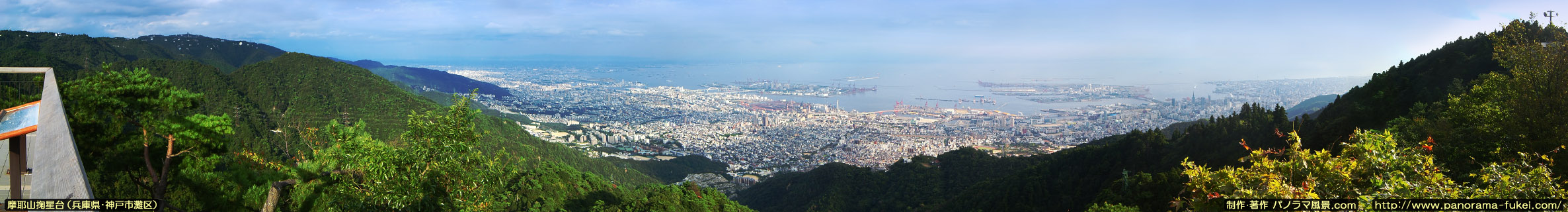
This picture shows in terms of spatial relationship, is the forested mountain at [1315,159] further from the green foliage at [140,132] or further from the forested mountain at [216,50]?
the forested mountain at [216,50]

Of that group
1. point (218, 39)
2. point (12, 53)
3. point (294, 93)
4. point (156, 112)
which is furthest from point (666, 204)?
point (218, 39)

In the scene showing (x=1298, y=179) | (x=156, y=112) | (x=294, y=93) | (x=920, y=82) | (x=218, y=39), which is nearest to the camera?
(x=1298, y=179)

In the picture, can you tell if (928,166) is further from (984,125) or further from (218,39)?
(218,39)

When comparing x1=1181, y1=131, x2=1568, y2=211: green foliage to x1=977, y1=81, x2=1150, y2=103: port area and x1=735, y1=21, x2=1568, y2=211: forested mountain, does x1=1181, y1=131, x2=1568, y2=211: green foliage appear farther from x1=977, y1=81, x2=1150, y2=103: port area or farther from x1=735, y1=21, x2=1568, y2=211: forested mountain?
x1=977, y1=81, x2=1150, y2=103: port area

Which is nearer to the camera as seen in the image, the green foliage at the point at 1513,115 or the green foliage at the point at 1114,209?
the green foliage at the point at 1513,115

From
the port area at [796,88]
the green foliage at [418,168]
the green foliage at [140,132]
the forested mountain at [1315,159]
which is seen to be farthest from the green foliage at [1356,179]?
the port area at [796,88]

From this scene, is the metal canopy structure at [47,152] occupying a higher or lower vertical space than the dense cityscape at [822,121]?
higher
